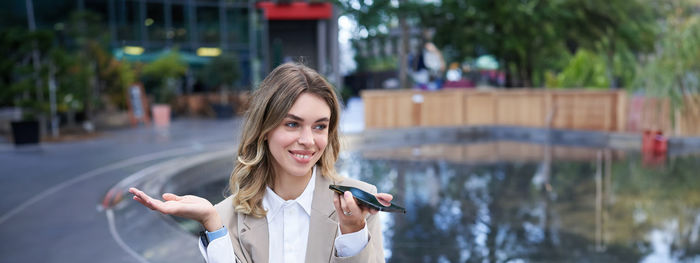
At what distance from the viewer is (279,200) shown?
200 cm

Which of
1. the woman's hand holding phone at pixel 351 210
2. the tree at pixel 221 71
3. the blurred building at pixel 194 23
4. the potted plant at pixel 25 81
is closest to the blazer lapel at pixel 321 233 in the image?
the woman's hand holding phone at pixel 351 210

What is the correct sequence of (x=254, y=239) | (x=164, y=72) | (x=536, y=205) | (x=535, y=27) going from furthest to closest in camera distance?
(x=164, y=72) → (x=535, y=27) → (x=536, y=205) → (x=254, y=239)

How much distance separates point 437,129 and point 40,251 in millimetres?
15190

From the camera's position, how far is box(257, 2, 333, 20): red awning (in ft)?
129

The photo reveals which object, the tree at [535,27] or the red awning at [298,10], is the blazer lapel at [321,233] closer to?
the tree at [535,27]

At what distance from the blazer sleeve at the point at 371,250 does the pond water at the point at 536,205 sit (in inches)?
164

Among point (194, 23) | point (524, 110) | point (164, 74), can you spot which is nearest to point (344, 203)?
point (524, 110)

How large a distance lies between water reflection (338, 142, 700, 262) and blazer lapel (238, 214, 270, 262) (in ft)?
14.0

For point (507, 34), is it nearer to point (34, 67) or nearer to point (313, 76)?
point (34, 67)

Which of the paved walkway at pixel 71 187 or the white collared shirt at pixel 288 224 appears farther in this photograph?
the paved walkway at pixel 71 187

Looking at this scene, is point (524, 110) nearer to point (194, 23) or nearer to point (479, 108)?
point (479, 108)

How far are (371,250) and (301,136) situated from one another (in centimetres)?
39

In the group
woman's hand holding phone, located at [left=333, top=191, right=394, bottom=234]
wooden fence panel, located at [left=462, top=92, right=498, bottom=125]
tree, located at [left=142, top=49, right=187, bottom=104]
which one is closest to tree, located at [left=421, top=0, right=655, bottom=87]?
wooden fence panel, located at [left=462, top=92, right=498, bottom=125]

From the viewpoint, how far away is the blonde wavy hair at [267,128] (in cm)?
187
